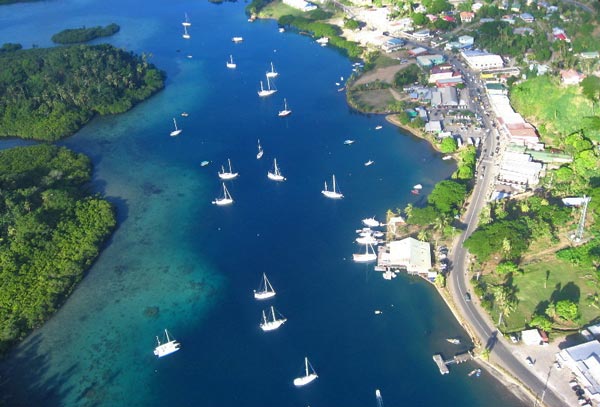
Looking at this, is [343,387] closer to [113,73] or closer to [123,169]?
[123,169]

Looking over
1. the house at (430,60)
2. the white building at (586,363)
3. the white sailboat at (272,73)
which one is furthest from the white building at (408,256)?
the white sailboat at (272,73)

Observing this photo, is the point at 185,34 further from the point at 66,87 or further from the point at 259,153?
the point at 259,153

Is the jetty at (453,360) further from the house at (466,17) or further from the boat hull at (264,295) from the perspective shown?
the house at (466,17)

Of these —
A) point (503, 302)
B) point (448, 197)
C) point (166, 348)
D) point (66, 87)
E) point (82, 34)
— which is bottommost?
point (166, 348)

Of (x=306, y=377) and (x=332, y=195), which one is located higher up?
(x=332, y=195)

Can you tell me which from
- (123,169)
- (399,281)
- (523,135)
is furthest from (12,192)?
(523,135)

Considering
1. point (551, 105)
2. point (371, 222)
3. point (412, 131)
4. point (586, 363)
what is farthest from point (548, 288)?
point (551, 105)

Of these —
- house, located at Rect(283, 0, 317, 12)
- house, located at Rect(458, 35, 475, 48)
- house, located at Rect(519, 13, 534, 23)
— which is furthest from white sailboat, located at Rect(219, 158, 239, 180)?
house, located at Rect(519, 13, 534, 23)
